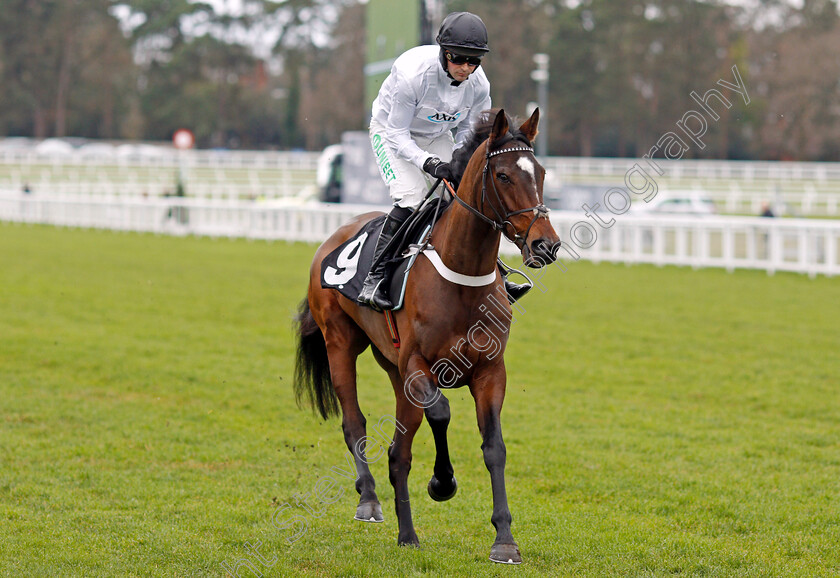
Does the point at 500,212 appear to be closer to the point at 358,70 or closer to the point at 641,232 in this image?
the point at 641,232

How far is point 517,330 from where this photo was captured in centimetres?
1142

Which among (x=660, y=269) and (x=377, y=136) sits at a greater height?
(x=377, y=136)

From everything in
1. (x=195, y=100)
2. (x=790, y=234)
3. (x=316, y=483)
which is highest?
(x=195, y=100)

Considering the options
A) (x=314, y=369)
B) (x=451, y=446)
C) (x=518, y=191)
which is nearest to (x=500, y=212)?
(x=518, y=191)

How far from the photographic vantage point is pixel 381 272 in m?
4.71

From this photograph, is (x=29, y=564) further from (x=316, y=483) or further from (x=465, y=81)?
(x=465, y=81)

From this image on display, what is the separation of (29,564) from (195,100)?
6225 centimetres

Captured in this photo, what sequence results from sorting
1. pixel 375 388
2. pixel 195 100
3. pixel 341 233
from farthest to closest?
pixel 195 100 < pixel 375 388 < pixel 341 233

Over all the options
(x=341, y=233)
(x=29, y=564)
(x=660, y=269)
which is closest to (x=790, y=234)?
(x=660, y=269)

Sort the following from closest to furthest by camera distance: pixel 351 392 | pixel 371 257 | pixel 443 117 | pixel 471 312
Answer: pixel 471 312
pixel 443 117
pixel 371 257
pixel 351 392

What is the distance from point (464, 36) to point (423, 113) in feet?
1.61

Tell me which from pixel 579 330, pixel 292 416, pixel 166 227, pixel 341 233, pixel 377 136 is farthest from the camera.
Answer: pixel 166 227

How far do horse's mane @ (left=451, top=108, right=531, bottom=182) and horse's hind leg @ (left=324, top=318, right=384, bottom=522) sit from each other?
128 cm

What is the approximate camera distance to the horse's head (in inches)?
144
